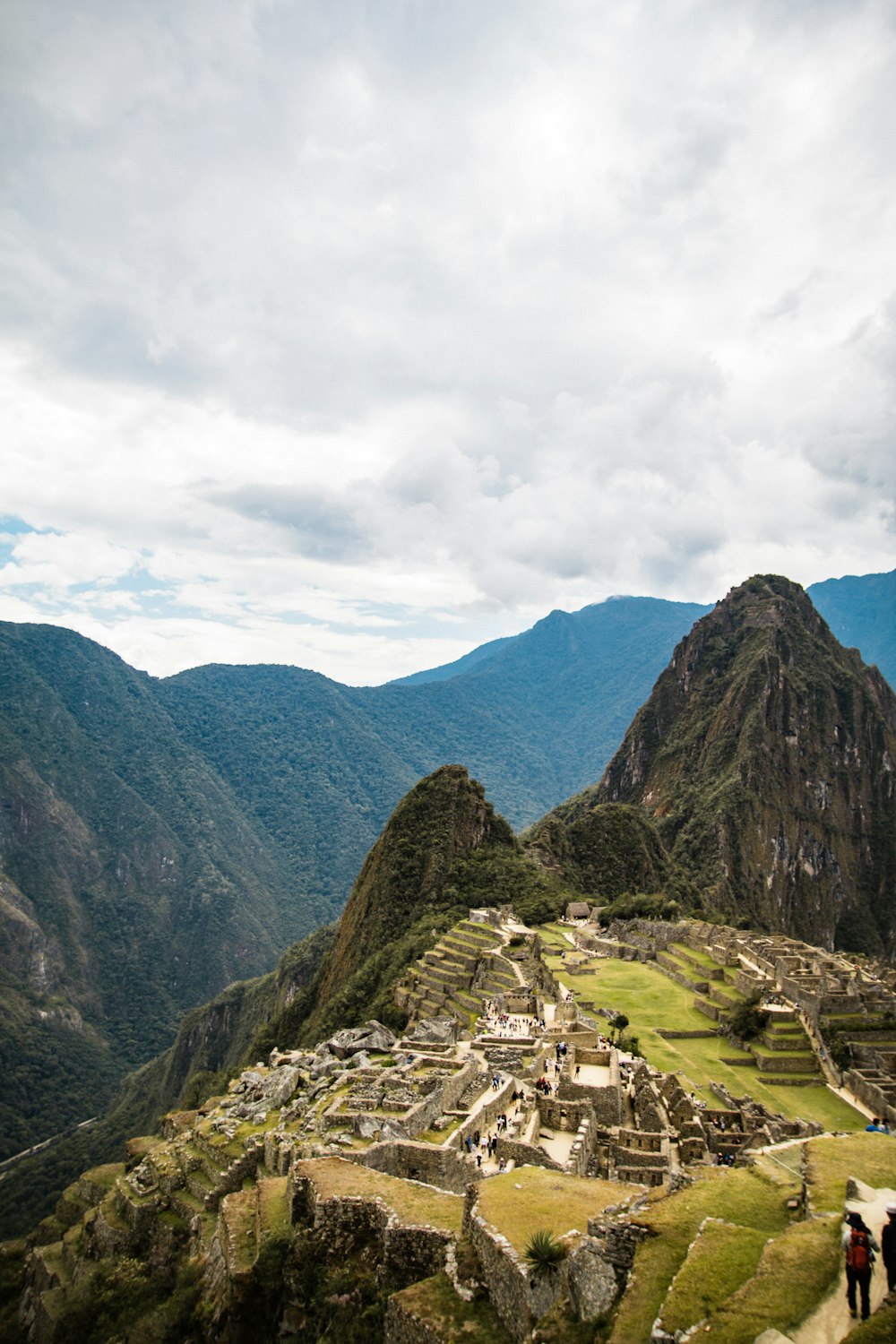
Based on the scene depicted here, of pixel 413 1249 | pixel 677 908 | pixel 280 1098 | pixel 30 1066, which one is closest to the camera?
pixel 413 1249

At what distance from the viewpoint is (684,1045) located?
Result: 131 feet

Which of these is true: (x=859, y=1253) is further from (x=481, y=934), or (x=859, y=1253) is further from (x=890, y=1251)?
(x=481, y=934)

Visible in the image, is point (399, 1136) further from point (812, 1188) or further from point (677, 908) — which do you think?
point (677, 908)

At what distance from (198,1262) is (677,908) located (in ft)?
250

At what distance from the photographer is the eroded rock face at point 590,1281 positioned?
9.05 m

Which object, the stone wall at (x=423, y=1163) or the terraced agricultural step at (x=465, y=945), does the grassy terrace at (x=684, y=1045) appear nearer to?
the terraced agricultural step at (x=465, y=945)

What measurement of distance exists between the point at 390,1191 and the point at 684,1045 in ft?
100

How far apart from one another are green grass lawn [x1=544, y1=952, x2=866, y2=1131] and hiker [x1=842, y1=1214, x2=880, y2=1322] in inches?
966

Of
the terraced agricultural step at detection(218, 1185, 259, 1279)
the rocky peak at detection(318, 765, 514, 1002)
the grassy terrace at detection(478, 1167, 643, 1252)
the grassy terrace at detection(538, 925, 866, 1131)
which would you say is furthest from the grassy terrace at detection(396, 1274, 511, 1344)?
the rocky peak at detection(318, 765, 514, 1002)

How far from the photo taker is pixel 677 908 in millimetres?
86250

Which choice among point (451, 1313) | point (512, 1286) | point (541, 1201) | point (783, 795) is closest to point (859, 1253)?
point (512, 1286)

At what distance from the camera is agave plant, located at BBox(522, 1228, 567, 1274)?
10000mm

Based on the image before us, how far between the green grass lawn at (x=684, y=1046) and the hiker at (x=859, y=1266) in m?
24.5

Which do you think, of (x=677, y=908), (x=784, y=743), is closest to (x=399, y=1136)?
(x=677, y=908)
